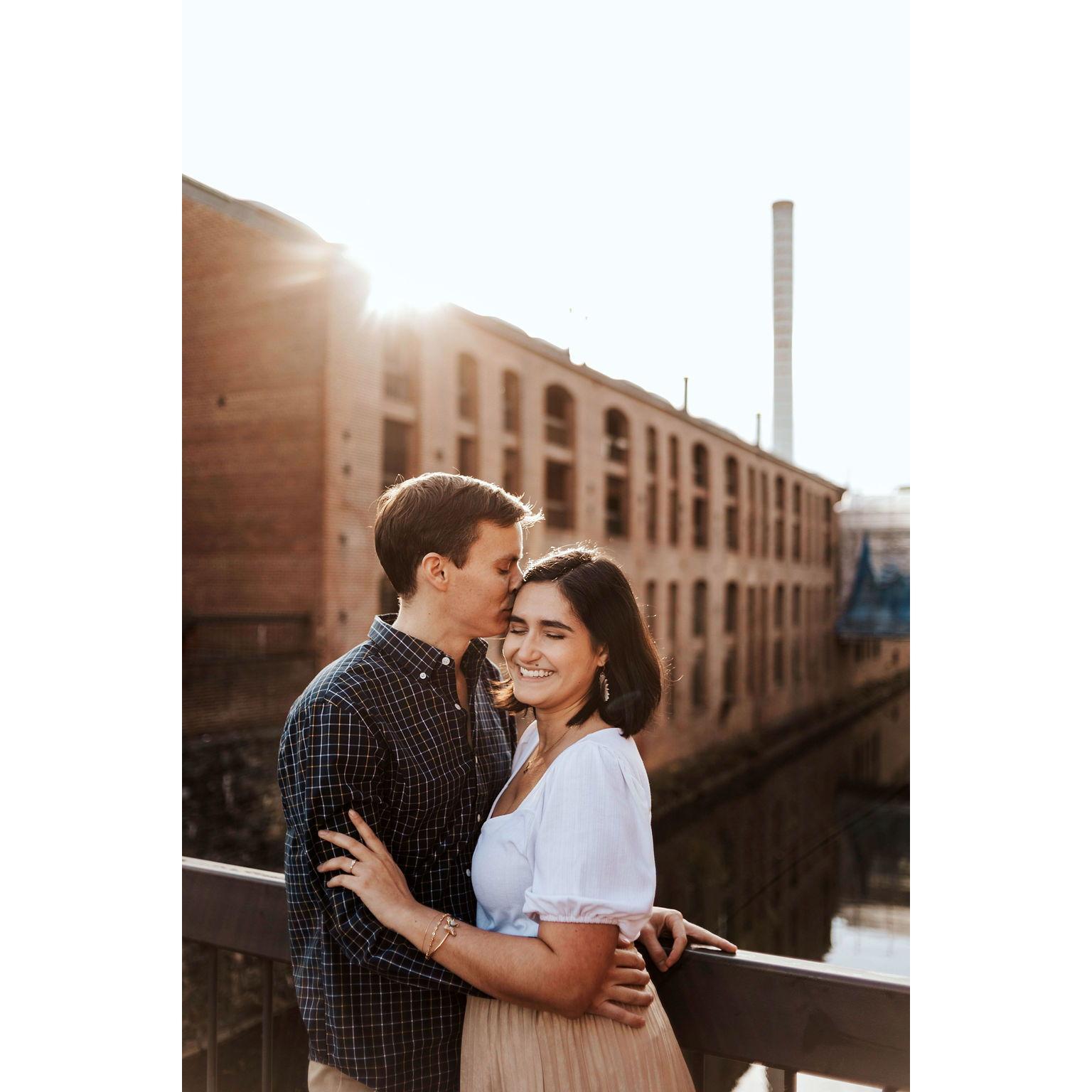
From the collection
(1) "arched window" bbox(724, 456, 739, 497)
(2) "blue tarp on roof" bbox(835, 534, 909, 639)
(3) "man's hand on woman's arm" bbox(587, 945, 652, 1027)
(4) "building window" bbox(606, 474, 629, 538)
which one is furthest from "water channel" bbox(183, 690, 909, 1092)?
(3) "man's hand on woman's arm" bbox(587, 945, 652, 1027)

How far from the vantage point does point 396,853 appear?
2.73 ft

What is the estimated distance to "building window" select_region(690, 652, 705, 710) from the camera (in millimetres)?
10109

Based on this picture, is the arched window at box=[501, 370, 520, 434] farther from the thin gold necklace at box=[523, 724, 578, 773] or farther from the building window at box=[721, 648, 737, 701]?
the thin gold necklace at box=[523, 724, 578, 773]

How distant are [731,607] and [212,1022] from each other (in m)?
10.4

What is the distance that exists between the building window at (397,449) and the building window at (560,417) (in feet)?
6.26

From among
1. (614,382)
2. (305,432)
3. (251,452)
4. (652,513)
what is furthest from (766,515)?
(251,452)

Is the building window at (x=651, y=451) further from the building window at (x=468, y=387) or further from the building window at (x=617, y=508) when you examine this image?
the building window at (x=468, y=387)

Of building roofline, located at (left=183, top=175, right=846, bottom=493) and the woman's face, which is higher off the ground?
building roofline, located at (left=183, top=175, right=846, bottom=493)

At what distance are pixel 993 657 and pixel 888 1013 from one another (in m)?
0.37

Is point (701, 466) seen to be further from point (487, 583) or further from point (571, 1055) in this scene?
point (571, 1055)

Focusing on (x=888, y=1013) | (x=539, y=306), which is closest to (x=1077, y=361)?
(x=888, y=1013)
